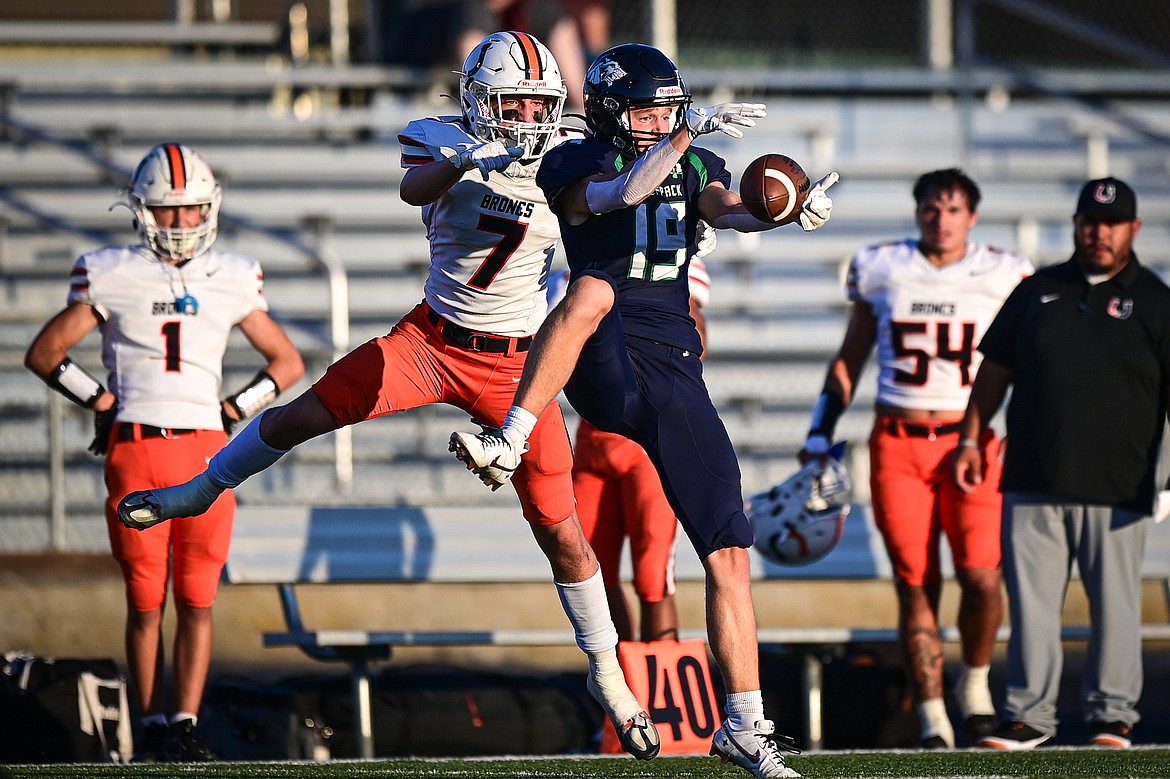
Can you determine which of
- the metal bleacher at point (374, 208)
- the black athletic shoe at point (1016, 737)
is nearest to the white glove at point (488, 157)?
the black athletic shoe at point (1016, 737)

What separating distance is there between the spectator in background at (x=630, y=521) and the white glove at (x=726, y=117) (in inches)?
65.1

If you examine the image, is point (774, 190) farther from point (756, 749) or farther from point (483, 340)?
point (756, 749)

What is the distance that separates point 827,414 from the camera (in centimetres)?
538

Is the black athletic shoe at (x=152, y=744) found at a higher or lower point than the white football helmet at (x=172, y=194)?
lower

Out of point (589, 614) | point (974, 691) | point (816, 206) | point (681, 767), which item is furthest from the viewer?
point (974, 691)

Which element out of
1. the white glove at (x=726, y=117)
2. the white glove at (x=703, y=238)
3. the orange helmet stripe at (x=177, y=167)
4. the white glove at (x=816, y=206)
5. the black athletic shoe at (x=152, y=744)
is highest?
the orange helmet stripe at (x=177, y=167)

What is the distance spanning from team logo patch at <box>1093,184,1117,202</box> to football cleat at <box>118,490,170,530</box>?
9.83 ft

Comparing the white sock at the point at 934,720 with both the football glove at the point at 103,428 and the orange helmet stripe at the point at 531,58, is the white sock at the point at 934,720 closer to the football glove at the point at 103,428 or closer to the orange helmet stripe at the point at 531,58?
the orange helmet stripe at the point at 531,58

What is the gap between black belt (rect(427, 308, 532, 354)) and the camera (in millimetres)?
4004

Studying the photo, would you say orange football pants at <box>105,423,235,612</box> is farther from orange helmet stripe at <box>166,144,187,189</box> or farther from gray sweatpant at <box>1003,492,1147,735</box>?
gray sweatpant at <box>1003,492,1147,735</box>

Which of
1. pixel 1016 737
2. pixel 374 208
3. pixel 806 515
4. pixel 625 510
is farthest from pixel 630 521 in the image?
pixel 374 208

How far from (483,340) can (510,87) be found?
647 mm

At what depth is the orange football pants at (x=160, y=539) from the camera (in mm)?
4762

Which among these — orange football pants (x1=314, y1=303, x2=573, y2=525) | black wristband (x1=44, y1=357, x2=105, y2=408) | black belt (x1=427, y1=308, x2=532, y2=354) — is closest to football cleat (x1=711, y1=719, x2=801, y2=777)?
orange football pants (x1=314, y1=303, x2=573, y2=525)
